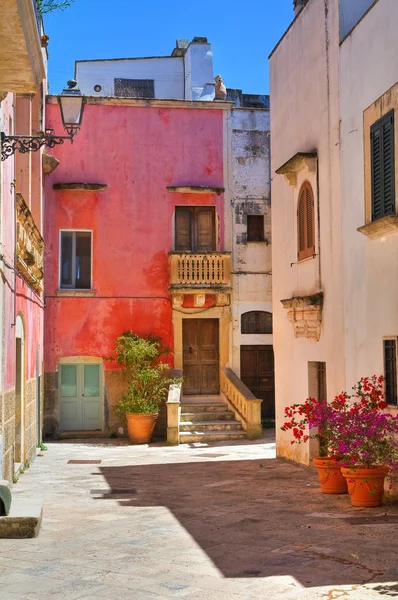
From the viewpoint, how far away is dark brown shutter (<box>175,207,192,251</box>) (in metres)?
22.3

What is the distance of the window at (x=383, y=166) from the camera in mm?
10609

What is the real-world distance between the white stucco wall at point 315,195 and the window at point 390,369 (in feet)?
5.18

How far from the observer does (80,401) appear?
70.3ft

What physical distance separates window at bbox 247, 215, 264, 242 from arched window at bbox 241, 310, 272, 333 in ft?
6.72

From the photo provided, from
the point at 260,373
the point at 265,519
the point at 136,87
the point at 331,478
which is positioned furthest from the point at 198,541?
the point at 136,87

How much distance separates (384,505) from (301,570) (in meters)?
3.67

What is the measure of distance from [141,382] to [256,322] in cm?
377

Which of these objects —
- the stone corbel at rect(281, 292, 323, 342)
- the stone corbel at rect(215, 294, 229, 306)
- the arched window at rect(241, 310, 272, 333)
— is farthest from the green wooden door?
the stone corbel at rect(281, 292, 323, 342)

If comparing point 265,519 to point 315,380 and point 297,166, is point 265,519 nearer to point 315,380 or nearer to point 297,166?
point 315,380

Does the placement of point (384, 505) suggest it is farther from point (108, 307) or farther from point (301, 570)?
point (108, 307)

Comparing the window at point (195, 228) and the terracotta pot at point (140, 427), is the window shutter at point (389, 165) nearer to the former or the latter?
the terracotta pot at point (140, 427)

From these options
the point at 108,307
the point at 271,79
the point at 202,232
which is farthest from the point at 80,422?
the point at 271,79

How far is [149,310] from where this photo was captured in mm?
21953

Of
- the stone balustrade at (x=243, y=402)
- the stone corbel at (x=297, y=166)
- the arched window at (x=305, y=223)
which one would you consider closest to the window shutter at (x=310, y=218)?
the arched window at (x=305, y=223)
